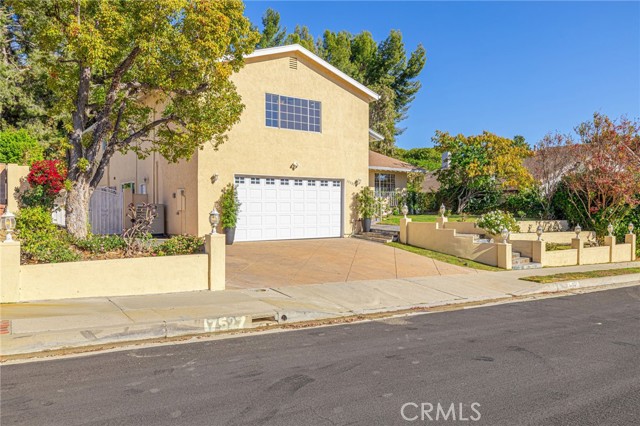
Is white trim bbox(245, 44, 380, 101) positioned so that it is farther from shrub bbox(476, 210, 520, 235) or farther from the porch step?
shrub bbox(476, 210, 520, 235)

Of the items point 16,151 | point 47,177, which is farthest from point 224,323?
point 16,151

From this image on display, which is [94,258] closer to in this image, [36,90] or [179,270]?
[179,270]

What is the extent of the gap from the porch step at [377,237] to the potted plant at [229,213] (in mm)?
5495

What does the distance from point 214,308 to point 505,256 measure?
10403mm

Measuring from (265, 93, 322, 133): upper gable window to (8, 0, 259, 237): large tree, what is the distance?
5448 millimetres

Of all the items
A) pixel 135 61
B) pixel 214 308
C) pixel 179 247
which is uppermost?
pixel 135 61

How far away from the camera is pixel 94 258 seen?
411 inches

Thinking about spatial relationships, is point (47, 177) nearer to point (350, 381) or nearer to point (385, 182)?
point (350, 381)

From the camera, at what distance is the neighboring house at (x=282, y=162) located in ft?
57.8

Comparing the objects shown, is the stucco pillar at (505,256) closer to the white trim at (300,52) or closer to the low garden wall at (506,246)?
the low garden wall at (506,246)

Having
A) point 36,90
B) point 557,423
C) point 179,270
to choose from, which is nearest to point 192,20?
point 179,270

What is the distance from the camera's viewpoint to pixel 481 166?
84.8ft

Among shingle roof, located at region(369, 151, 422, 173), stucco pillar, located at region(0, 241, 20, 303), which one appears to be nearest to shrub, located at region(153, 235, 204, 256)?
stucco pillar, located at region(0, 241, 20, 303)

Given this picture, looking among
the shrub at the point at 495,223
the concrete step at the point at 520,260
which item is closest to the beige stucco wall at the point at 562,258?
the concrete step at the point at 520,260
